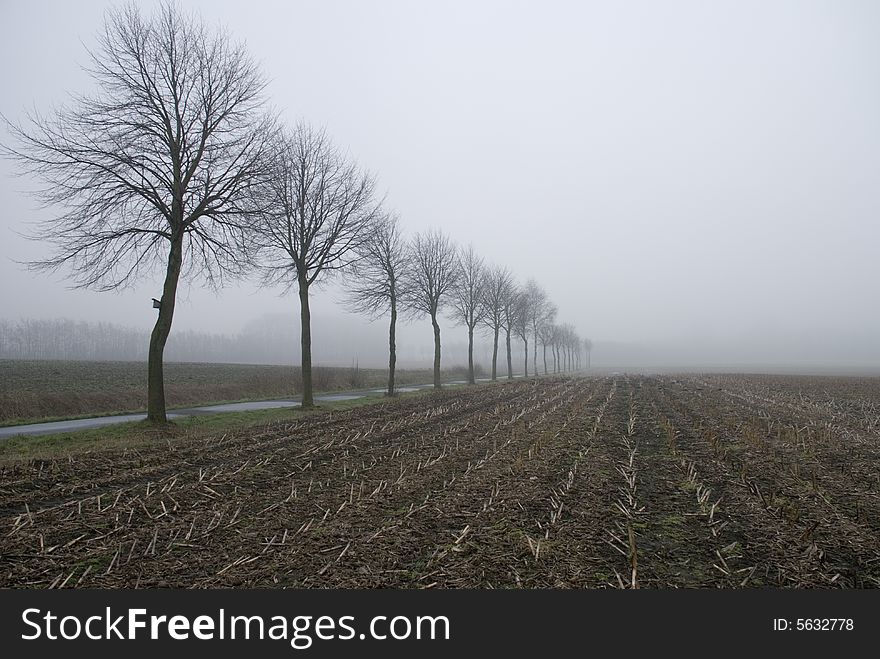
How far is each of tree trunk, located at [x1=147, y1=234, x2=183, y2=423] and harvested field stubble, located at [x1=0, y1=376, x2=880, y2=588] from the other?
3.34m

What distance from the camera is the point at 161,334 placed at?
14.5 meters

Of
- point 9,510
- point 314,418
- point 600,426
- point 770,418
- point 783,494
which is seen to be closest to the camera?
point 9,510

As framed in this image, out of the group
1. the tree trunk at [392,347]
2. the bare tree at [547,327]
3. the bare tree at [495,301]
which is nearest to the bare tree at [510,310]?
the bare tree at [495,301]

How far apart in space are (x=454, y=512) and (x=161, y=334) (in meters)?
12.3

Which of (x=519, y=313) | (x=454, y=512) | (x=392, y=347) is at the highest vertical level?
(x=519, y=313)

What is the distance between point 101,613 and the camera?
3.83 meters

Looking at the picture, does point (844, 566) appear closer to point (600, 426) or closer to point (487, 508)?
point (487, 508)

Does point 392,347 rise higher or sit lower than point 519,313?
lower

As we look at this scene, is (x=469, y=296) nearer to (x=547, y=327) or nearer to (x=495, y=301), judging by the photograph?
(x=495, y=301)

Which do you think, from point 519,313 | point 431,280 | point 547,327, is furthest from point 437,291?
point 547,327

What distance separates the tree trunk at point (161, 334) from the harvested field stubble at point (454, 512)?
3338mm

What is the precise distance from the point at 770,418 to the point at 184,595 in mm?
17273

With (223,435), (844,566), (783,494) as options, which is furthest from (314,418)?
(844,566)

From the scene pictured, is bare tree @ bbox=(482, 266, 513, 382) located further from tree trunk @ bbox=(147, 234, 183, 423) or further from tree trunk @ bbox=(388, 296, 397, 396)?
tree trunk @ bbox=(147, 234, 183, 423)
